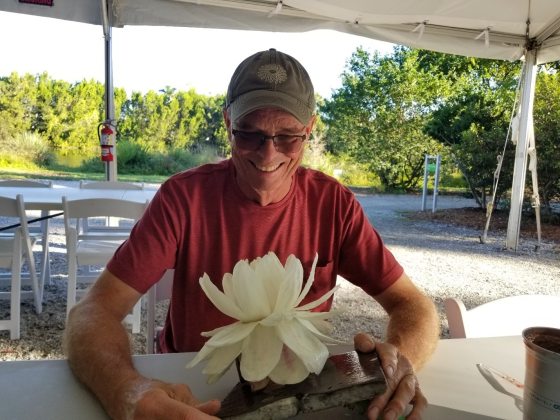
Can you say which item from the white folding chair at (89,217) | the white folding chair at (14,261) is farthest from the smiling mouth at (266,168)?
the white folding chair at (14,261)

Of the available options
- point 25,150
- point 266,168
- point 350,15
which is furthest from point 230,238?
point 25,150

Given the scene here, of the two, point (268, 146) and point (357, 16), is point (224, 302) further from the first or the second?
point (357, 16)

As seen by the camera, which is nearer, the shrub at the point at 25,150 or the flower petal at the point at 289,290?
the flower petal at the point at 289,290

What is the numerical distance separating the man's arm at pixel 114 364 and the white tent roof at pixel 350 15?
3399 millimetres

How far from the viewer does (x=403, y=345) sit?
1.18 m

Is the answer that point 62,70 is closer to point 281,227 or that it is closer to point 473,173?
point 473,173

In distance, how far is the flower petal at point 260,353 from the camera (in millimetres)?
645

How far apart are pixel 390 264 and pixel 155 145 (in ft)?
43.5

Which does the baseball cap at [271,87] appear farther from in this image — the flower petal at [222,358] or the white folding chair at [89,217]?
the white folding chair at [89,217]

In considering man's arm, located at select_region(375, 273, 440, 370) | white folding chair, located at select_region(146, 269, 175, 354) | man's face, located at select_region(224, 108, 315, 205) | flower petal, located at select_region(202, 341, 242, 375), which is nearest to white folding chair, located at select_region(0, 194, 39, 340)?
white folding chair, located at select_region(146, 269, 175, 354)

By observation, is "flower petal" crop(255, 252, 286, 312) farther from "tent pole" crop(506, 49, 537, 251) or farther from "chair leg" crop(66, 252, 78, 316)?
"tent pole" crop(506, 49, 537, 251)

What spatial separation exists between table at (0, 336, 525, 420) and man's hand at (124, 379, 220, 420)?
95 mm

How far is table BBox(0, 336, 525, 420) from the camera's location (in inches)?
35.3

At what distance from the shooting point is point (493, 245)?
310 inches
